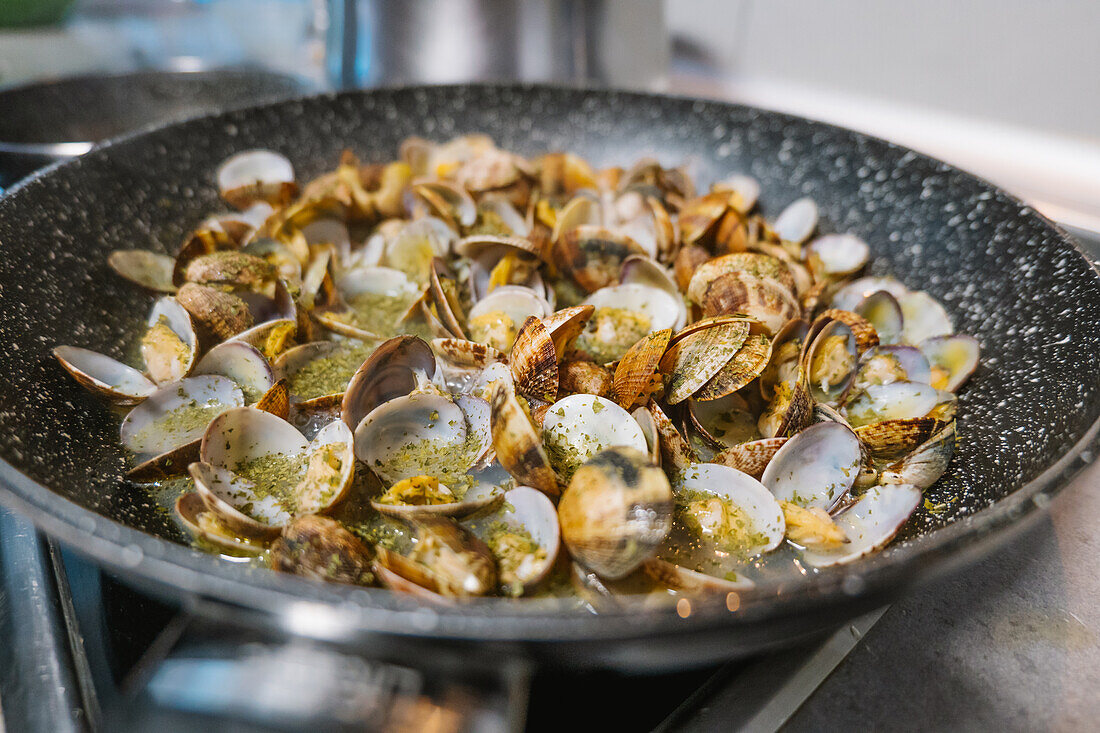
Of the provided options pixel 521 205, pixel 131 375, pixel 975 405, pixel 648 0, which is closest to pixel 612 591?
pixel 975 405

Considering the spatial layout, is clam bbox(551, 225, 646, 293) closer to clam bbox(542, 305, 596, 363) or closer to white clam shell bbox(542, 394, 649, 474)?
clam bbox(542, 305, 596, 363)

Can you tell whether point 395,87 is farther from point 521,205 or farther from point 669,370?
point 669,370

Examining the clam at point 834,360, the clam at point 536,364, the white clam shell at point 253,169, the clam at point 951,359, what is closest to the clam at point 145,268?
the white clam shell at point 253,169

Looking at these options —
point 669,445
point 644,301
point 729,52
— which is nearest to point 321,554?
point 669,445

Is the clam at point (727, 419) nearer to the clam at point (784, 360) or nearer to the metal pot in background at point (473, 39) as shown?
the clam at point (784, 360)

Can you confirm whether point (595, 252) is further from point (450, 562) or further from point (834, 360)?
point (450, 562)

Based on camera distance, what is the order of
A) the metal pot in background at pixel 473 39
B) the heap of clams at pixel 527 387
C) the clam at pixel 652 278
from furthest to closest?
the metal pot in background at pixel 473 39, the clam at pixel 652 278, the heap of clams at pixel 527 387

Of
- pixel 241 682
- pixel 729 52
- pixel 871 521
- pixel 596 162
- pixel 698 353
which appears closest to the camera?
pixel 241 682

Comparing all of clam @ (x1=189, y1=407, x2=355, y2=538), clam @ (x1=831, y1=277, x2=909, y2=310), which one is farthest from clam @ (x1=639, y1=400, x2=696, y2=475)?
clam @ (x1=831, y1=277, x2=909, y2=310)
